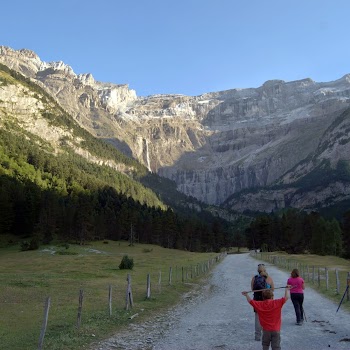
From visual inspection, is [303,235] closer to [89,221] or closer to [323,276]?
[89,221]

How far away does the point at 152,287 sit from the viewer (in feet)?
112

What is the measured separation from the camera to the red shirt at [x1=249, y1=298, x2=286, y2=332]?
11.3 meters

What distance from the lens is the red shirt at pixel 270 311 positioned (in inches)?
447

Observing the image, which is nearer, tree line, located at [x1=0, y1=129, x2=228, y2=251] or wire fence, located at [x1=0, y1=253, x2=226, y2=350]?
wire fence, located at [x1=0, y1=253, x2=226, y2=350]

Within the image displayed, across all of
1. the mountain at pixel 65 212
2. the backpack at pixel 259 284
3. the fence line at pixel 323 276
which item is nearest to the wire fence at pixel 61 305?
the backpack at pixel 259 284

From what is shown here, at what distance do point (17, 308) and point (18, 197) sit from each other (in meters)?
95.3

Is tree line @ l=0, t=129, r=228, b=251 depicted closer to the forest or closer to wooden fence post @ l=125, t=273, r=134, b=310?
the forest

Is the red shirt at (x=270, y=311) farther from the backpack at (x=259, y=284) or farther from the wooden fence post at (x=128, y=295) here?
the wooden fence post at (x=128, y=295)

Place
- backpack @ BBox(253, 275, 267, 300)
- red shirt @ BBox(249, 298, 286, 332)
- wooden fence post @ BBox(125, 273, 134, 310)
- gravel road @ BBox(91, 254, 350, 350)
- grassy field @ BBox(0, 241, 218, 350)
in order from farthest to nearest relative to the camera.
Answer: wooden fence post @ BBox(125, 273, 134, 310) < grassy field @ BBox(0, 241, 218, 350) < backpack @ BBox(253, 275, 267, 300) < gravel road @ BBox(91, 254, 350, 350) < red shirt @ BBox(249, 298, 286, 332)

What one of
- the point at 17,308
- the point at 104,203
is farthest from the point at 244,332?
the point at 104,203

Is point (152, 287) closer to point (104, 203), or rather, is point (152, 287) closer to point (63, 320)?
point (63, 320)

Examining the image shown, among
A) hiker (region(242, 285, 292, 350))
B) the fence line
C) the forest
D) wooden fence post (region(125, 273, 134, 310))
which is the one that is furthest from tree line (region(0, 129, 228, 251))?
hiker (region(242, 285, 292, 350))

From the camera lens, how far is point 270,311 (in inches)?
448

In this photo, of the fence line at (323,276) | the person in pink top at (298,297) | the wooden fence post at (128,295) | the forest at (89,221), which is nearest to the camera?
the person in pink top at (298,297)
